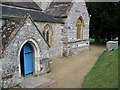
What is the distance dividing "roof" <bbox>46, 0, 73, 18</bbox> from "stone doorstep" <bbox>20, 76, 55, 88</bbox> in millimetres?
9250

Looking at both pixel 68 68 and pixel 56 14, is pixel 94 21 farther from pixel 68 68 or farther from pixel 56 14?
pixel 68 68

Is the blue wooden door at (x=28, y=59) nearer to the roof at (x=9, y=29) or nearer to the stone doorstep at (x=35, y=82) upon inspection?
the stone doorstep at (x=35, y=82)

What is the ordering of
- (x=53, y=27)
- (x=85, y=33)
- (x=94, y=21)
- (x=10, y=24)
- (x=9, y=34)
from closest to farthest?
1. (x=9, y=34)
2. (x=10, y=24)
3. (x=53, y=27)
4. (x=85, y=33)
5. (x=94, y=21)

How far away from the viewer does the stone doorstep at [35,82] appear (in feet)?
32.7

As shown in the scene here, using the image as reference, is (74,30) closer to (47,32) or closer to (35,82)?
(47,32)

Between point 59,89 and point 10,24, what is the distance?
4.34 m

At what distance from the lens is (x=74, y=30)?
2030cm

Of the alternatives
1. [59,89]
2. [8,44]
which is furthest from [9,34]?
[59,89]

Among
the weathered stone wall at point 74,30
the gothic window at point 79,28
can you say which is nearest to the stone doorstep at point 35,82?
the weathered stone wall at point 74,30

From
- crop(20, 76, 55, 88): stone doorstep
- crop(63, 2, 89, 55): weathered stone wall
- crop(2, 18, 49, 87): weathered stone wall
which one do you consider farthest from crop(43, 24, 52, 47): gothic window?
crop(20, 76, 55, 88): stone doorstep

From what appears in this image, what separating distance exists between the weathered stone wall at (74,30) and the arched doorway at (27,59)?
7675mm

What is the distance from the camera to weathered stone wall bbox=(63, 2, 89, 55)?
1911 centimetres

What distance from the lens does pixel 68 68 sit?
13891mm

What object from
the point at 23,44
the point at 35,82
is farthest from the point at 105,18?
the point at 35,82
